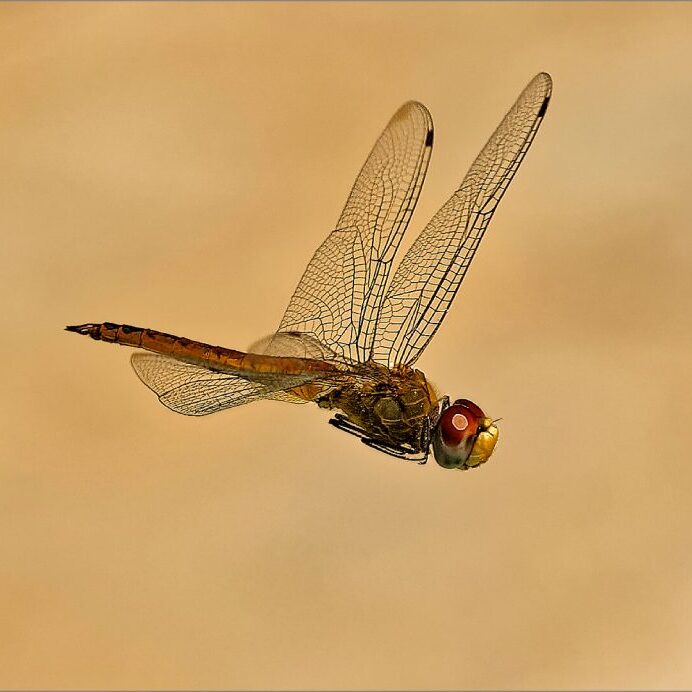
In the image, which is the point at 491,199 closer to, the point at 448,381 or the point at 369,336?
the point at 369,336

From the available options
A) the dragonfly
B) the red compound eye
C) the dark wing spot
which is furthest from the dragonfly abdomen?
the dark wing spot

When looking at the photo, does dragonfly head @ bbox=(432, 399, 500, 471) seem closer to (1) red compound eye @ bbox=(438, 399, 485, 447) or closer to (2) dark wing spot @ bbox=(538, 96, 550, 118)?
(1) red compound eye @ bbox=(438, 399, 485, 447)

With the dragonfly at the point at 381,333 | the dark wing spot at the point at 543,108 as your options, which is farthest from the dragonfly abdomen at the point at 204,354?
the dark wing spot at the point at 543,108

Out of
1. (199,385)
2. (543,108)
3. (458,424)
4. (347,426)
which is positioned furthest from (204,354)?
(543,108)

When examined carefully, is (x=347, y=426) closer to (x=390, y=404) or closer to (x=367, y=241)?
(x=390, y=404)

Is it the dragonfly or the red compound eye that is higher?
the dragonfly

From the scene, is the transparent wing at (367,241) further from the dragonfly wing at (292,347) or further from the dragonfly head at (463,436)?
the dragonfly head at (463,436)
